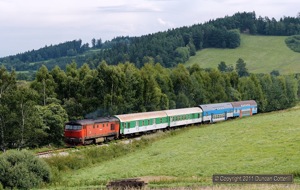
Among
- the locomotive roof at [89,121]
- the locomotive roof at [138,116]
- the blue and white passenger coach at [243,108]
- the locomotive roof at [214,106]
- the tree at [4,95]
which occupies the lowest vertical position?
the blue and white passenger coach at [243,108]

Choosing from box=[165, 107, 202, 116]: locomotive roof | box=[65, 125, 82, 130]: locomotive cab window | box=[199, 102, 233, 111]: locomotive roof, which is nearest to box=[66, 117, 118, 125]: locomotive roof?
box=[65, 125, 82, 130]: locomotive cab window

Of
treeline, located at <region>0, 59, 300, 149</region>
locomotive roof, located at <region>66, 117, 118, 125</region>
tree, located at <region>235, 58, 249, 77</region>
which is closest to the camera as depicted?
treeline, located at <region>0, 59, 300, 149</region>

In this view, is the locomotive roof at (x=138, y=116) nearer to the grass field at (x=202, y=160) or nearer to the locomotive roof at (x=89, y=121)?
the locomotive roof at (x=89, y=121)

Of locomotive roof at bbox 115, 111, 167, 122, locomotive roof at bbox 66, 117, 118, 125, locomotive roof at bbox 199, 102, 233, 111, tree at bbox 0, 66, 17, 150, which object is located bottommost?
locomotive roof at bbox 199, 102, 233, 111

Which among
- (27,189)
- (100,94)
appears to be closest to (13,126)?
(27,189)

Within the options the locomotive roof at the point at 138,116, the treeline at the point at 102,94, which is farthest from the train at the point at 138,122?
the treeline at the point at 102,94

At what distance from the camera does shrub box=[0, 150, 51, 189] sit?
30.2 metres

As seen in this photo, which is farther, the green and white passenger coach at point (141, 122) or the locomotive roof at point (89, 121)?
the green and white passenger coach at point (141, 122)

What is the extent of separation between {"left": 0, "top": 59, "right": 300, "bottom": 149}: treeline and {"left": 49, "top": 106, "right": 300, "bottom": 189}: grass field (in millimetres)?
10328

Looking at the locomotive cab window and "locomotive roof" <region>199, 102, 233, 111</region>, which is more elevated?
the locomotive cab window

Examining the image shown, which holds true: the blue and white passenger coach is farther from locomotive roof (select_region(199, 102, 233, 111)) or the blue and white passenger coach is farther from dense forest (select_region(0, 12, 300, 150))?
dense forest (select_region(0, 12, 300, 150))

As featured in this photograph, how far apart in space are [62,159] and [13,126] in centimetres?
871

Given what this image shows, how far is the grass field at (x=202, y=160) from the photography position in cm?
3216

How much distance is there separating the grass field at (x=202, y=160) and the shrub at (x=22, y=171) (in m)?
1.68
